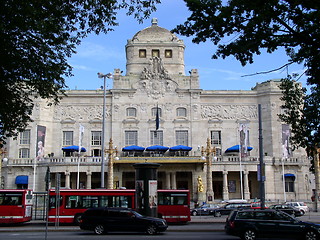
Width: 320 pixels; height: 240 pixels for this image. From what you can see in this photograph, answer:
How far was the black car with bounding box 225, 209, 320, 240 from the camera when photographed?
1947 cm

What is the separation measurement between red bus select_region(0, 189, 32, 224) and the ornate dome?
4327 cm

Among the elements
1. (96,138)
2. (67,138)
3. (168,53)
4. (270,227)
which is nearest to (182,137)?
(96,138)

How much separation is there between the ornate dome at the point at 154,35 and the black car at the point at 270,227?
177ft

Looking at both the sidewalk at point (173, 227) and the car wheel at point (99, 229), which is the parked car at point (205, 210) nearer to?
the sidewalk at point (173, 227)

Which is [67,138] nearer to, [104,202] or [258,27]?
[104,202]

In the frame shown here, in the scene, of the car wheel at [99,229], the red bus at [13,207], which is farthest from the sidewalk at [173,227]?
the car wheel at [99,229]

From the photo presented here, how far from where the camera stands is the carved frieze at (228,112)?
216ft

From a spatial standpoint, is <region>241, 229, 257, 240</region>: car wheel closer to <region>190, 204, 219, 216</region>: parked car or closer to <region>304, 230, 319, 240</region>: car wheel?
<region>304, 230, 319, 240</region>: car wheel

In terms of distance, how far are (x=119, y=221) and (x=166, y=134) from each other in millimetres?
41507

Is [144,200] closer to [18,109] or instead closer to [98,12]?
[18,109]

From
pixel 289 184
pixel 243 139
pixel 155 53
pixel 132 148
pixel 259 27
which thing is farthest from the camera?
pixel 155 53

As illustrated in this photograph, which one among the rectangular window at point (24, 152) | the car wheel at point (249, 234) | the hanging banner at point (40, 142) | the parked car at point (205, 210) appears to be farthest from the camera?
the rectangular window at point (24, 152)

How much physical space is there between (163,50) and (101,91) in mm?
13058

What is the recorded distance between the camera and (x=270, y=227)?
19.8 meters
